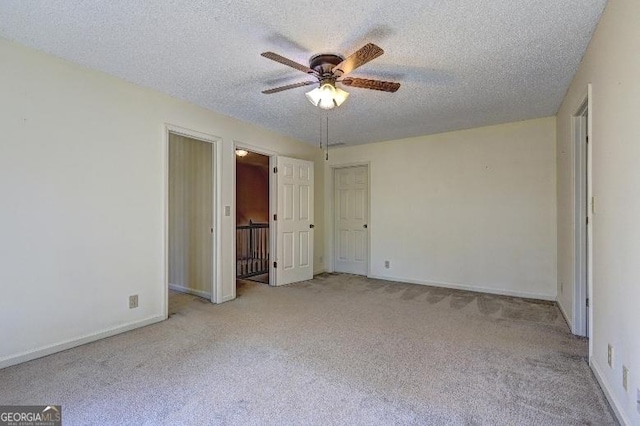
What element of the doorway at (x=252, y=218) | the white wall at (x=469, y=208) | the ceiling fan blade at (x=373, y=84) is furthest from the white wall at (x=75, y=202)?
the white wall at (x=469, y=208)

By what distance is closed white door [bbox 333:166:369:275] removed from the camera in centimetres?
592

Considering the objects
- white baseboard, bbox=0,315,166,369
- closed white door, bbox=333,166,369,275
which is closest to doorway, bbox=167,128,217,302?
white baseboard, bbox=0,315,166,369


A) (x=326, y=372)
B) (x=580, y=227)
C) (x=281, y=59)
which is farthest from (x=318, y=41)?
(x=580, y=227)

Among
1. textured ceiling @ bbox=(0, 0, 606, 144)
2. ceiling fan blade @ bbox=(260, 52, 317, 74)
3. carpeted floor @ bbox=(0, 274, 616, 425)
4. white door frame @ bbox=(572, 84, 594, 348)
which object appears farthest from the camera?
white door frame @ bbox=(572, 84, 594, 348)

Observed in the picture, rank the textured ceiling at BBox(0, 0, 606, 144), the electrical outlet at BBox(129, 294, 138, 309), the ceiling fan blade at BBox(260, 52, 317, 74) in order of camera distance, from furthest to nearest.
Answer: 1. the electrical outlet at BBox(129, 294, 138, 309)
2. the ceiling fan blade at BBox(260, 52, 317, 74)
3. the textured ceiling at BBox(0, 0, 606, 144)

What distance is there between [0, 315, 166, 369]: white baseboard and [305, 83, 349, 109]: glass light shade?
8.88 feet

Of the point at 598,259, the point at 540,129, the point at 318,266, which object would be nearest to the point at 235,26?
the point at 598,259

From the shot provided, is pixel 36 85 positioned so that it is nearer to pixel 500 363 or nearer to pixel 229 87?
pixel 229 87

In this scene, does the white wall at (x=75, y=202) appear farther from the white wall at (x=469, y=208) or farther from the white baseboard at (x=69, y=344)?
the white wall at (x=469, y=208)

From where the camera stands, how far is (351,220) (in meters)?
6.07

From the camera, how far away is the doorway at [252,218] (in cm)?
599

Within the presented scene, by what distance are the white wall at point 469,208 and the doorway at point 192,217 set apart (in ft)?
9.06

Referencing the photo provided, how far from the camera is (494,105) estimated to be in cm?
375

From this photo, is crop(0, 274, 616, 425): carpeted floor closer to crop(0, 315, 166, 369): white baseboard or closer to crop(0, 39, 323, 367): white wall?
crop(0, 315, 166, 369): white baseboard
